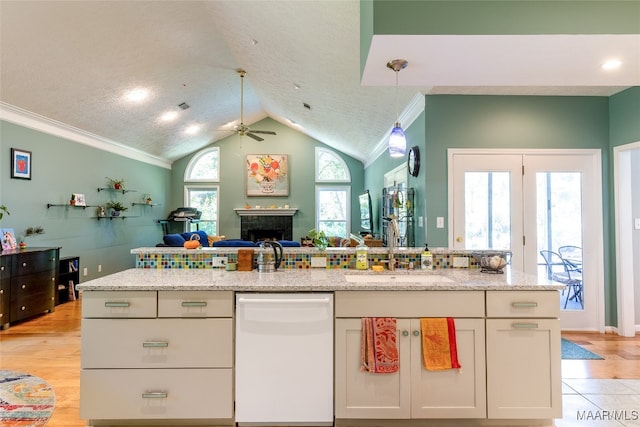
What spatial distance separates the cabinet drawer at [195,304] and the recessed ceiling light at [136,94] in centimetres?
430

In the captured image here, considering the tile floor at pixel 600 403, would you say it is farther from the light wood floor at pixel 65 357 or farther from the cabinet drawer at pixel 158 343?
the cabinet drawer at pixel 158 343

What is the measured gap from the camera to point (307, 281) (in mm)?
2143

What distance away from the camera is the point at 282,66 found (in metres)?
4.77

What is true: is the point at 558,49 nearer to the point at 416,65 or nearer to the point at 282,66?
the point at 416,65

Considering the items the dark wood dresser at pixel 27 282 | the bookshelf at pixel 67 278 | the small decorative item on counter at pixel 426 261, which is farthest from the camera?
the bookshelf at pixel 67 278

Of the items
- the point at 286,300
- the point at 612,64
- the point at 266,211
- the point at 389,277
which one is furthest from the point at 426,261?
the point at 266,211

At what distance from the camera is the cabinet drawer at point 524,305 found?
2.07 m

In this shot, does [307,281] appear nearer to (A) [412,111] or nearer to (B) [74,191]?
(A) [412,111]

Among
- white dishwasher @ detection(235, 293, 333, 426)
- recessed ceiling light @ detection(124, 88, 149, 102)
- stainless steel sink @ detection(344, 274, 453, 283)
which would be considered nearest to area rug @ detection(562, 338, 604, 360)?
stainless steel sink @ detection(344, 274, 453, 283)

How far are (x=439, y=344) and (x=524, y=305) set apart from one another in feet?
1.82

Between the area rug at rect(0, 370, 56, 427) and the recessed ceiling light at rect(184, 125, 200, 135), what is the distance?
220 inches

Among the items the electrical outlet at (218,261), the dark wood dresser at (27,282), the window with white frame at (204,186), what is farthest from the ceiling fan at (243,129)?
the electrical outlet at (218,261)

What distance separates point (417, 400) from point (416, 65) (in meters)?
2.13

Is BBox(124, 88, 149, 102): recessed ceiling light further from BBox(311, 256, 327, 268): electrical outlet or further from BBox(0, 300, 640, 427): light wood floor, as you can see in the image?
BBox(311, 256, 327, 268): electrical outlet
